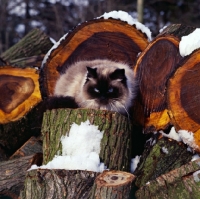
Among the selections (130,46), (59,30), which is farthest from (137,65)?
(59,30)

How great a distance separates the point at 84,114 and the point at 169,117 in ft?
2.04

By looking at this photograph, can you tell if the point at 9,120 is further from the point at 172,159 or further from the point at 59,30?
the point at 59,30

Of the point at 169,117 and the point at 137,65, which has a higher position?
the point at 137,65

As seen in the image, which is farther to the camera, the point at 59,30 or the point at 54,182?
the point at 59,30

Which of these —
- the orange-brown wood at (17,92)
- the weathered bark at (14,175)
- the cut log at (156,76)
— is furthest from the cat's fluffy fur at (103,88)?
the weathered bark at (14,175)

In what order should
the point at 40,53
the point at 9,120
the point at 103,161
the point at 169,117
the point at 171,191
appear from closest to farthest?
the point at 171,191 < the point at 103,161 < the point at 169,117 < the point at 9,120 < the point at 40,53

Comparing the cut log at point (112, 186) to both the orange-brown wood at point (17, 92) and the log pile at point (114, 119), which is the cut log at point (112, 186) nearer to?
the log pile at point (114, 119)

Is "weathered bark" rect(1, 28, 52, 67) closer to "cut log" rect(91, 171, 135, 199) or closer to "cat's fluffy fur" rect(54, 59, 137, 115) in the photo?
"cat's fluffy fur" rect(54, 59, 137, 115)

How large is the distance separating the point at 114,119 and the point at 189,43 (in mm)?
817

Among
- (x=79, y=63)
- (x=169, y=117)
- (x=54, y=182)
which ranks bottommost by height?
(x=54, y=182)

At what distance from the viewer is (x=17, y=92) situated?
394 cm

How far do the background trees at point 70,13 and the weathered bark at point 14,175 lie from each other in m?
7.49

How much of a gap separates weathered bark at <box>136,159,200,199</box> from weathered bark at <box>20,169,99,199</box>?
0.40 meters

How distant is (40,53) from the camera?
4.84 metres
